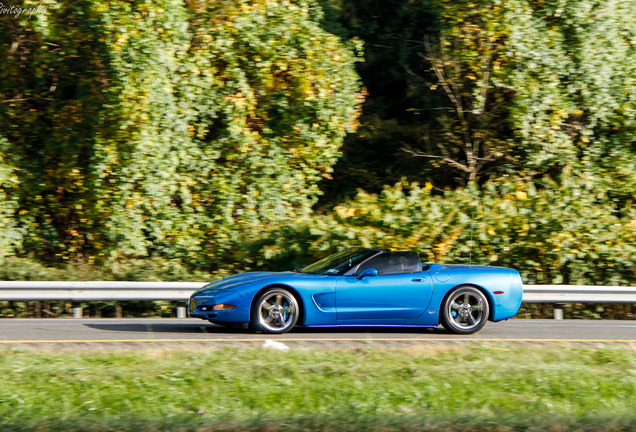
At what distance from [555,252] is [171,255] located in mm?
7900

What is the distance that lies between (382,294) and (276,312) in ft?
4.36

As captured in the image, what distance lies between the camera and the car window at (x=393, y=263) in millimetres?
9805

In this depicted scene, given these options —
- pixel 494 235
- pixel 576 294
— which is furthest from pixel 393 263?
pixel 494 235

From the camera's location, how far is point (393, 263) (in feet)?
32.5

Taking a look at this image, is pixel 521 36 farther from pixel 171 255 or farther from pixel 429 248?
pixel 171 255

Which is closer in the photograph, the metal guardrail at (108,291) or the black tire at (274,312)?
the black tire at (274,312)

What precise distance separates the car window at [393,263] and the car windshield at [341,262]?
0.11 metres

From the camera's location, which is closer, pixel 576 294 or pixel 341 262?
pixel 341 262

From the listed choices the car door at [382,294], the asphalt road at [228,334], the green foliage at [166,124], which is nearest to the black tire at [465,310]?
the asphalt road at [228,334]

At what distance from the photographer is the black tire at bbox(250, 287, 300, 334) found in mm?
9273

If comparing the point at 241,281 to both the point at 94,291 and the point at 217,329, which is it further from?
the point at 94,291

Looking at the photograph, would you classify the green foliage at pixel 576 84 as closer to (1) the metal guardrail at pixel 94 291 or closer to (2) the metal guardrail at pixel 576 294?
(2) the metal guardrail at pixel 576 294

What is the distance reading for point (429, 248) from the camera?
1480 cm

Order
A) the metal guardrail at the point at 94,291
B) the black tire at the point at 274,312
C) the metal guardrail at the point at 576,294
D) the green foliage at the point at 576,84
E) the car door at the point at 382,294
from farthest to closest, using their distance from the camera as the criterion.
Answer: the green foliage at the point at 576,84 < the metal guardrail at the point at 576,294 < the metal guardrail at the point at 94,291 < the car door at the point at 382,294 < the black tire at the point at 274,312
